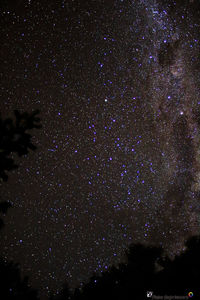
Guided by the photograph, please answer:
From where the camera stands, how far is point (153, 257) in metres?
7.81

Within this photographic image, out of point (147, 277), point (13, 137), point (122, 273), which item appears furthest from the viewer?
point (122, 273)

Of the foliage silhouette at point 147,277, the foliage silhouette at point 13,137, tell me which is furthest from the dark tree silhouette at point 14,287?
the foliage silhouette at point 147,277

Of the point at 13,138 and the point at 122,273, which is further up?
the point at 13,138

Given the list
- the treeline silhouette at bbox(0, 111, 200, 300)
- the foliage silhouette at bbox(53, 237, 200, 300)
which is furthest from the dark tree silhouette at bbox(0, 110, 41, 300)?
the foliage silhouette at bbox(53, 237, 200, 300)

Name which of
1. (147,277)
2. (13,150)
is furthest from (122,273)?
(13,150)

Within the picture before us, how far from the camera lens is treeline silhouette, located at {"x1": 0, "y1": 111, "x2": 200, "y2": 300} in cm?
188

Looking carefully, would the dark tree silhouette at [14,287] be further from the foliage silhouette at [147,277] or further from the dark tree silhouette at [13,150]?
the foliage silhouette at [147,277]

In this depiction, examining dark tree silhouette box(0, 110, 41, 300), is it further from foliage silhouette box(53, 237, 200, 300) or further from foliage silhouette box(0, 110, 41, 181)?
foliage silhouette box(53, 237, 200, 300)

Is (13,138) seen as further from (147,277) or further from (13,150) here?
(147,277)

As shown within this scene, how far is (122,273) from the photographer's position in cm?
812

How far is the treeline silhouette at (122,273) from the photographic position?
6.16 ft

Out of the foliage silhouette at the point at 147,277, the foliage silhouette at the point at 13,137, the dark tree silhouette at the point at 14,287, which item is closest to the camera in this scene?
the foliage silhouette at the point at 13,137

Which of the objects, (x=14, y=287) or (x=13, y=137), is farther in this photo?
(x=14, y=287)

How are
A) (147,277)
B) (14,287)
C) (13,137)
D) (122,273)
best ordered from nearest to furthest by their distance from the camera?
(13,137)
(14,287)
(147,277)
(122,273)
